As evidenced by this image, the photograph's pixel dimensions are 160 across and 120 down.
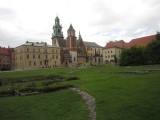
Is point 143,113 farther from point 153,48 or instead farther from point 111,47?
point 111,47

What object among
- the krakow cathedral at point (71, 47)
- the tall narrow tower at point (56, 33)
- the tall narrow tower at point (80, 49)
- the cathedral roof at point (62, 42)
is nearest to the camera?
the krakow cathedral at point (71, 47)

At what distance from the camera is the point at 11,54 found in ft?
340

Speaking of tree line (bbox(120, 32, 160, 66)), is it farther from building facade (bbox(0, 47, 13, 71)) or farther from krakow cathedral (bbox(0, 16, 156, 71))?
building facade (bbox(0, 47, 13, 71))

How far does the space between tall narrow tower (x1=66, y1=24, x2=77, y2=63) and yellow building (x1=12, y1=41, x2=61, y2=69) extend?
11493 mm

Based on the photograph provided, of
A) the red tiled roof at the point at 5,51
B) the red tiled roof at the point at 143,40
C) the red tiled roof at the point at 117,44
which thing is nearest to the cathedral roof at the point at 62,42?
the red tiled roof at the point at 117,44

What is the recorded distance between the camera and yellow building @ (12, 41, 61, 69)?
300ft

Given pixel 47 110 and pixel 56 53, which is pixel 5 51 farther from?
pixel 47 110

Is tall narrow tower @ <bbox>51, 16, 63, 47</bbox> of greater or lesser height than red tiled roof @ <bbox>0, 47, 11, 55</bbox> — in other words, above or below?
above

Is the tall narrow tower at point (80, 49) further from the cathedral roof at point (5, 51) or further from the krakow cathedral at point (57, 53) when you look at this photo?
the cathedral roof at point (5, 51)

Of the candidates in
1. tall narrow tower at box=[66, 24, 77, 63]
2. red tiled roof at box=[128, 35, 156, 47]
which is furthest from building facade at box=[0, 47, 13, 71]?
red tiled roof at box=[128, 35, 156, 47]

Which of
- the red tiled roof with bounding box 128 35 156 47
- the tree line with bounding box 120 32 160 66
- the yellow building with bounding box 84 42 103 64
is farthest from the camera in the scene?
the yellow building with bounding box 84 42 103 64

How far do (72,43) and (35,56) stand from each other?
1062 inches

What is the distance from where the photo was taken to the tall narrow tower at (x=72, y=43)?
372ft

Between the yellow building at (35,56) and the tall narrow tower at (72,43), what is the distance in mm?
11493
